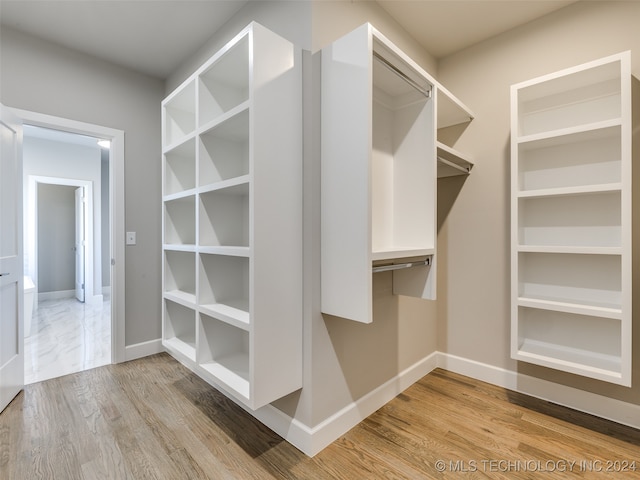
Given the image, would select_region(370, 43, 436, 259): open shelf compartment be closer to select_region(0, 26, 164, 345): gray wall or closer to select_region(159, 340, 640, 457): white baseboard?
select_region(159, 340, 640, 457): white baseboard

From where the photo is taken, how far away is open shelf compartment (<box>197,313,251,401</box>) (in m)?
1.61

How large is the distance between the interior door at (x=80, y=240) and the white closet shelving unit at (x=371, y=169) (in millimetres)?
5723

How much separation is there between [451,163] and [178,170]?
199cm

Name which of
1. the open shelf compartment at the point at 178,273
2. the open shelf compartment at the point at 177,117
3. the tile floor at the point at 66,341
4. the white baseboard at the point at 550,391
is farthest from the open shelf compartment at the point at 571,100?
the tile floor at the point at 66,341

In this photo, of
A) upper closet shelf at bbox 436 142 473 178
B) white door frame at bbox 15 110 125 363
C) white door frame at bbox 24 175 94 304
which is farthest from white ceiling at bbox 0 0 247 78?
white door frame at bbox 24 175 94 304

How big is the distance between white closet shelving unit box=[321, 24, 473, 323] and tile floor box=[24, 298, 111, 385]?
252 cm

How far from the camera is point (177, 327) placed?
7.66 ft

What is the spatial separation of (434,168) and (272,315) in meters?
1.20

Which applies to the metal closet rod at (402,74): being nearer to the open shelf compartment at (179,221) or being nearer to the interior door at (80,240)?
the open shelf compartment at (179,221)

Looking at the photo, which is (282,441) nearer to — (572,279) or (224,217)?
(224,217)

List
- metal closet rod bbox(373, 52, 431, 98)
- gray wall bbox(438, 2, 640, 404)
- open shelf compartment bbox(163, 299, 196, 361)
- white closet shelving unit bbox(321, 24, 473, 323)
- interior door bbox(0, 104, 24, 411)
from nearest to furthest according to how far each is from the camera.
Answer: white closet shelving unit bbox(321, 24, 473, 323) → metal closet rod bbox(373, 52, 431, 98) → gray wall bbox(438, 2, 640, 404) → interior door bbox(0, 104, 24, 411) → open shelf compartment bbox(163, 299, 196, 361)

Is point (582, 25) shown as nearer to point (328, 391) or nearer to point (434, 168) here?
point (434, 168)

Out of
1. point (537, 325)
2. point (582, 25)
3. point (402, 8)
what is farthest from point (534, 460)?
point (402, 8)

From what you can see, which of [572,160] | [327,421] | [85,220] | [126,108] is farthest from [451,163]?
[85,220]
